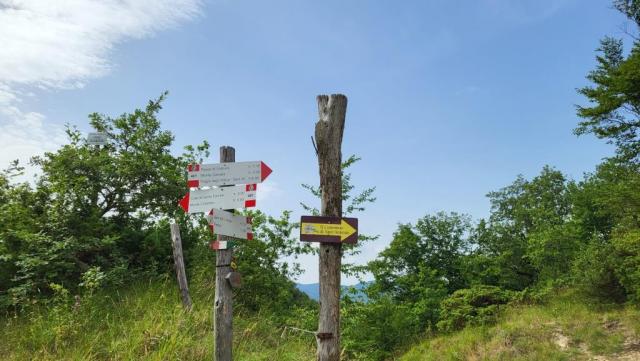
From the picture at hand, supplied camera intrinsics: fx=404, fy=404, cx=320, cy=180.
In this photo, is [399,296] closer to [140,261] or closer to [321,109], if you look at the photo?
[140,261]

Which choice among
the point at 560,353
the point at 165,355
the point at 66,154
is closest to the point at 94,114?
the point at 66,154

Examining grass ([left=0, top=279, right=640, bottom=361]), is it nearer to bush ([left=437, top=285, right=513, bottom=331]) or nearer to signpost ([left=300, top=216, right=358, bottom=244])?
bush ([left=437, top=285, right=513, bottom=331])

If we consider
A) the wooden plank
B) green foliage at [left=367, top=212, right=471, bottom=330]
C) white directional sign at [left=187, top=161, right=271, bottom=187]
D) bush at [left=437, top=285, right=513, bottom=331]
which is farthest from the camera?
green foliage at [left=367, top=212, right=471, bottom=330]

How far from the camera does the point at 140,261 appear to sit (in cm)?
1138

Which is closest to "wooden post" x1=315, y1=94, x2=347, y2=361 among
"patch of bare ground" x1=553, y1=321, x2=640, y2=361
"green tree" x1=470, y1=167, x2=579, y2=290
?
"patch of bare ground" x1=553, y1=321, x2=640, y2=361

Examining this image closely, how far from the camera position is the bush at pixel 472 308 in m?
16.4

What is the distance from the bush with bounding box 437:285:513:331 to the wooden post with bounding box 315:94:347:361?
12.8m

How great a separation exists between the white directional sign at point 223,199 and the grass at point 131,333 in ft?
8.93

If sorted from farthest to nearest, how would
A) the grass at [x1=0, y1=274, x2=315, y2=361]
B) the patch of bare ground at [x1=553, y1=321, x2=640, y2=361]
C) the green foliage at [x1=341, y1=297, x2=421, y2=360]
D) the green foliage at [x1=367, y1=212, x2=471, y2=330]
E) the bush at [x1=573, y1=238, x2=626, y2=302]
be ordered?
the green foliage at [x1=367, y1=212, x2=471, y2=330] < the bush at [x1=573, y1=238, x2=626, y2=302] < the green foliage at [x1=341, y1=297, x2=421, y2=360] < the patch of bare ground at [x1=553, y1=321, x2=640, y2=361] < the grass at [x1=0, y1=274, x2=315, y2=361]

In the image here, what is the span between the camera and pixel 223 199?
534 cm

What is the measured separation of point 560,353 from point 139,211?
13540mm

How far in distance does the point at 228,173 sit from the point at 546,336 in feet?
43.0

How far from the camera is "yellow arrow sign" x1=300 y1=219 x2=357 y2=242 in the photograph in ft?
17.4

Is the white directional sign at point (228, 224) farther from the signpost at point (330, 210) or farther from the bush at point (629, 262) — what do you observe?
the bush at point (629, 262)
